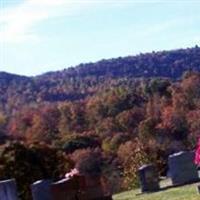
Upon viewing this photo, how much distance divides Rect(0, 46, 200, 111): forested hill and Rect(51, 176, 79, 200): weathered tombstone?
424ft

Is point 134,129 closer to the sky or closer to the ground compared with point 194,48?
closer to the ground

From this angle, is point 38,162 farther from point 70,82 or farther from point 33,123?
point 70,82

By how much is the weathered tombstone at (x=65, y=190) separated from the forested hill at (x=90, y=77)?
424 ft

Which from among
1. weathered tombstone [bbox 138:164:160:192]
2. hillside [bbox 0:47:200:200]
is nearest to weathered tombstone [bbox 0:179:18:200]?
weathered tombstone [bbox 138:164:160:192]

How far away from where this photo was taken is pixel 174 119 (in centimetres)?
8819

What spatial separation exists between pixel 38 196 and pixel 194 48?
6108 inches

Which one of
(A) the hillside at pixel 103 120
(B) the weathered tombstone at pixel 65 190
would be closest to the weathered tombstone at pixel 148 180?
(B) the weathered tombstone at pixel 65 190

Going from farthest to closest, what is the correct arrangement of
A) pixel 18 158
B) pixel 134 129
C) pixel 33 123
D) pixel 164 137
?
pixel 33 123 < pixel 134 129 < pixel 164 137 < pixel 18 158

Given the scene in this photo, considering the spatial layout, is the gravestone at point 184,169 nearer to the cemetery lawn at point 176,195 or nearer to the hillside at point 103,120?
the cemetery lawn at point 176,195

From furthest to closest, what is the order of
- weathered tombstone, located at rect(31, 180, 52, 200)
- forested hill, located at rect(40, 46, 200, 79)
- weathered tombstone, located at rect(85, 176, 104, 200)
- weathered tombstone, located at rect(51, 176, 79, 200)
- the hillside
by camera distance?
forested hill, located at rect(40, 46, 200, 79)
the hillside
weathered tombstone, located at rect(85, 176, 104, 200)
weathered tombstone, located at rect(31, 180, 52, 200)
weathered tombstone, located at rect(51, 176, 79, 200)

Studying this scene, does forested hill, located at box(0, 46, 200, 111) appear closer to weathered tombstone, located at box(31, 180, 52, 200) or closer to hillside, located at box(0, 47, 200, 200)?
hillside, located at box(0, 47, 200, 200)

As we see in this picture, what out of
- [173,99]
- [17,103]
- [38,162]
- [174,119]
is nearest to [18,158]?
[38,162]

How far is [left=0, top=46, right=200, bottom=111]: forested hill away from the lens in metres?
156

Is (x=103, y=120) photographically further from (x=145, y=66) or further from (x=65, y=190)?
(x=65, y=190)
